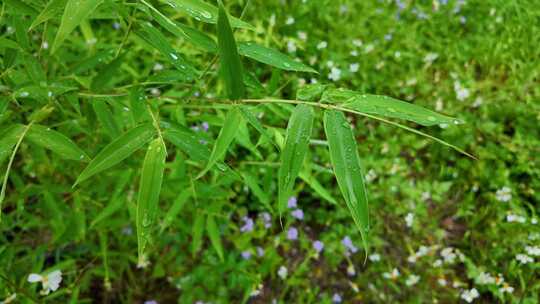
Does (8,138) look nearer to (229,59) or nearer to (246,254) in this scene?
(229,59)

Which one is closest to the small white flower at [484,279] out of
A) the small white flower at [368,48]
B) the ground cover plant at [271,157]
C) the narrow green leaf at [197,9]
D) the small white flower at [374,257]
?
the ground cover plant at [271,157]

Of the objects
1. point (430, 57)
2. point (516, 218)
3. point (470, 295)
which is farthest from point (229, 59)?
point (430, 57)

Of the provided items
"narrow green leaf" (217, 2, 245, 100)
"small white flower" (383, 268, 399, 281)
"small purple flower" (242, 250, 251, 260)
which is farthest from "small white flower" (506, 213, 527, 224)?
"narrow green leaf" (217, 2, 245, 100)

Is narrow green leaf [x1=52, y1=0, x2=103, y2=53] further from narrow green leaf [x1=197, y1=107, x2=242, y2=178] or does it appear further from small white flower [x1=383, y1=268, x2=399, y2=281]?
small white flower [x1=383, y1=268, x2=399, y2=281]

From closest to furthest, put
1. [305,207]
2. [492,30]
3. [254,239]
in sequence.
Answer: [254,239]
[305,207]
[492,30]

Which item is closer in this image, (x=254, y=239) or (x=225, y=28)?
(x=225, y=28)

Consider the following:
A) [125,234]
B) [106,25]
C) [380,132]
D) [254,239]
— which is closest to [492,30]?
[380,132]

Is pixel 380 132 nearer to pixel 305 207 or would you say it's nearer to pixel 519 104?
pixel 305 207
